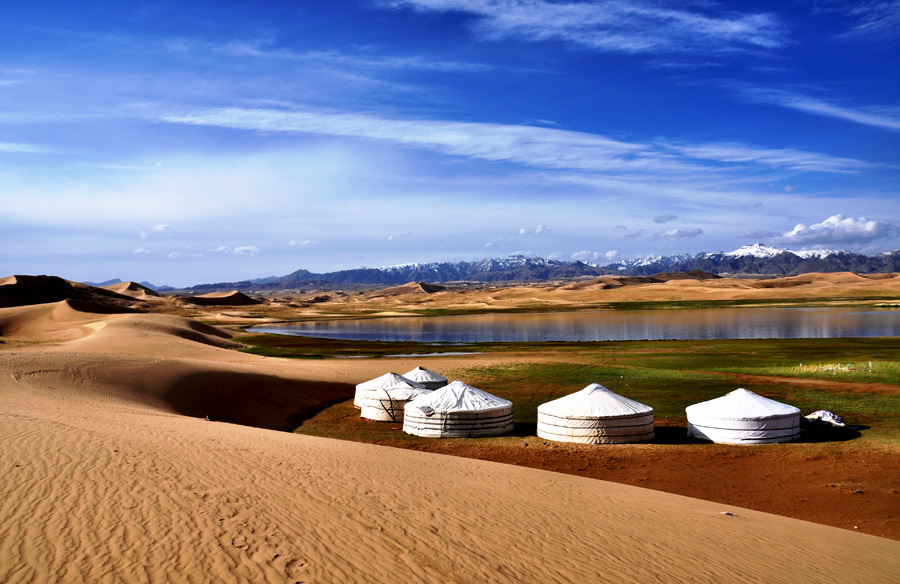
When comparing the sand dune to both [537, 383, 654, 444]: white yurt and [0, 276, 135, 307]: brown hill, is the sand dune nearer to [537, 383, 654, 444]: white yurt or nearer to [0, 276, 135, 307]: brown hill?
[0, 276, 135, 307]: brown hill

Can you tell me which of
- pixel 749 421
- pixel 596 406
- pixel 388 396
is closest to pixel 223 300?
pixel 388 396

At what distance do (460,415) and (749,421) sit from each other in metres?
8.44

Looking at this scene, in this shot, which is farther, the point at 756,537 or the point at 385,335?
the point at 385,335

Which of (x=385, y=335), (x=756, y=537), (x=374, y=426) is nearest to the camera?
(x=756, y=537)

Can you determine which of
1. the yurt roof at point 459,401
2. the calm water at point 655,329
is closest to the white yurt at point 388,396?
the yurt roof at point 459,401

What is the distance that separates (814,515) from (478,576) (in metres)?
8.37

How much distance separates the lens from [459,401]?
2050cm

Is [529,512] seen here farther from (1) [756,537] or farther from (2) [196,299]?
(2) [196,299]

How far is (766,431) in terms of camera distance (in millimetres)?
17859

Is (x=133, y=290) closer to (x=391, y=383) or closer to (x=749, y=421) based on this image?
(x=391, y=383)

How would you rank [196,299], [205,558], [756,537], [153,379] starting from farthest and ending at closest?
[196,299] < [153,379] < [756,537] < [205,558]

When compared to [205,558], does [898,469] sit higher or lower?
lower

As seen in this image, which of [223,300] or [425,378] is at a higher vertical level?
[223,300]

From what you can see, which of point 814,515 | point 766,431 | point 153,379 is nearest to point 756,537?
point 814,515
